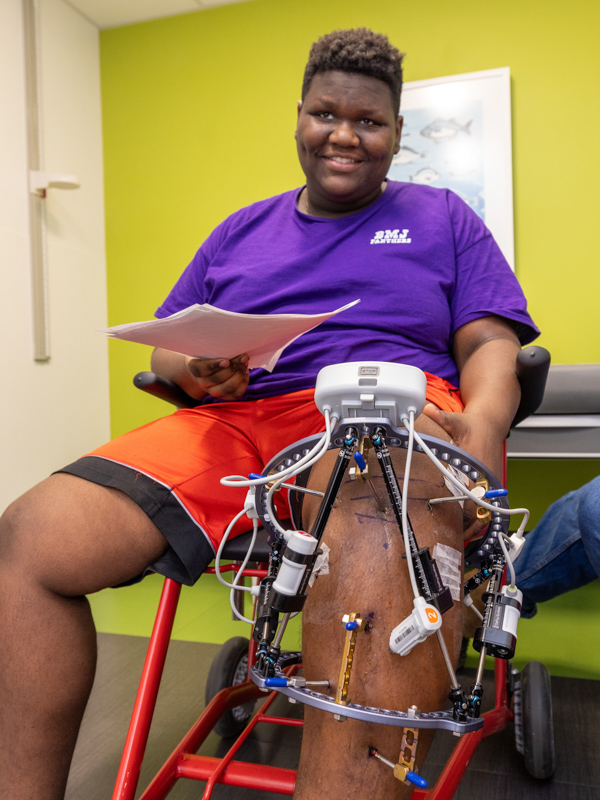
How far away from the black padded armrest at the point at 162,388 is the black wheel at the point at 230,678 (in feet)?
1.82

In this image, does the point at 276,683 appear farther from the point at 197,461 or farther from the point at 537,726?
the point at 537,726

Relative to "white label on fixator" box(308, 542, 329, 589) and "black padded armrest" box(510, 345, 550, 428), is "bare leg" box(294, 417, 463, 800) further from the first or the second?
"black padded armrest" box(510, 345, 550, 428)

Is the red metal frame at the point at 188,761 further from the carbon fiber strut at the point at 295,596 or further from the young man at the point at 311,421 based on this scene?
the carbon fiber strut at the point at 295,596

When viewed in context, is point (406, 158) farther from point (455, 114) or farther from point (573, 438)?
point (573, 438)

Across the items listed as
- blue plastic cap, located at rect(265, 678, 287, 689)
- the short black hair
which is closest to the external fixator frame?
blue plastic cap, located at rect(265, 678, 287, 689)

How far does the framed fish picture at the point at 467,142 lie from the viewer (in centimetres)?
240

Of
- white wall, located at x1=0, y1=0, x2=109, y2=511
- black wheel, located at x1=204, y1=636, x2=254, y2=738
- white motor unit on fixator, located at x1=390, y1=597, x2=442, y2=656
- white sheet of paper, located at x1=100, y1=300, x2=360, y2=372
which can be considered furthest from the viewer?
white wall, located at x1=0, y1=0, x2=109, y2=511

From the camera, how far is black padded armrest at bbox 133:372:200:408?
108 cm

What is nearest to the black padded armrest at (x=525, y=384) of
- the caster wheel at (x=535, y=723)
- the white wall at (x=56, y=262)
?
the caster wheel at (x=535, y=723)

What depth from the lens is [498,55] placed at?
243cm

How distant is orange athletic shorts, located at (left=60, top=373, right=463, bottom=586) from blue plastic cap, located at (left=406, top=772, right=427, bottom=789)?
0.37 metres

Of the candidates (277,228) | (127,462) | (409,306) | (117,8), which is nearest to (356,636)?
(127,462)

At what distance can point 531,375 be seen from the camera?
0.91 m

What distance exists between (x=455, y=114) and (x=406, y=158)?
232 mm
